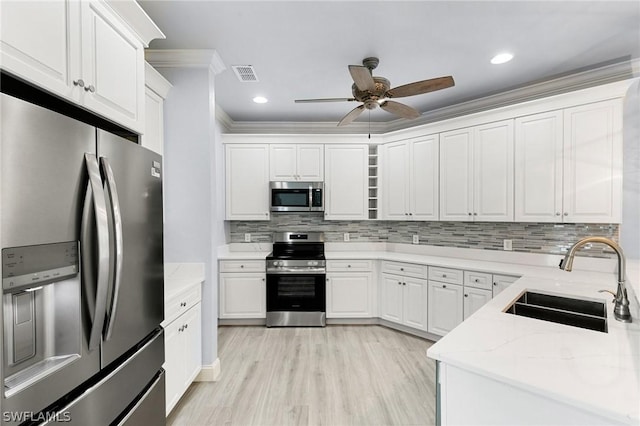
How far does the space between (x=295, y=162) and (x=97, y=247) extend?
3146 mm

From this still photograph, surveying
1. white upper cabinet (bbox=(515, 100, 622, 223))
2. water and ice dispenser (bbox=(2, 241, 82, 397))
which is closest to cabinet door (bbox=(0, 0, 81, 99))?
water and ice dispenser (bbox=(2, 241, 82, 397))

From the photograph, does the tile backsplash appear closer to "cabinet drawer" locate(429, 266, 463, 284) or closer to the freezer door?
"cabinet drawer" locate(429, 266, 463, 284)

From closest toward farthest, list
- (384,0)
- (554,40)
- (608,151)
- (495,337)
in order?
1. (495,337)
2. (384,0)
3. (554,40)
4. (608,151)

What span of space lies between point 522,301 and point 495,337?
987 millimetres

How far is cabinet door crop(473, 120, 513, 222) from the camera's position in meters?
3.01

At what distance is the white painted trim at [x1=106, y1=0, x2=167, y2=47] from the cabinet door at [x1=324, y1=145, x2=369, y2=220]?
2.65m

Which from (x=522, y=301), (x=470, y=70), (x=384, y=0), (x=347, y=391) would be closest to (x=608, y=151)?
(x=470, y=70)

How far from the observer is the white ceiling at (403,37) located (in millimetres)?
1924

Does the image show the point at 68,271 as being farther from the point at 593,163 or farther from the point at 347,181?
the point at 593,163

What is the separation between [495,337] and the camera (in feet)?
4.11

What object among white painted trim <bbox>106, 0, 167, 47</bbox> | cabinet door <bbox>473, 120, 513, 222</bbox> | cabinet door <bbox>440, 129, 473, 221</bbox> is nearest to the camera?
white painted trim <bbox>106, 0, 167, 47</bbox>

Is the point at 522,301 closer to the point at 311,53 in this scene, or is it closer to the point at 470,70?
the point at 470,70

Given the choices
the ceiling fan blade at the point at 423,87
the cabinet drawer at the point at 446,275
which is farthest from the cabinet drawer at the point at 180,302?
the cabinet drawer at the point at 446,275

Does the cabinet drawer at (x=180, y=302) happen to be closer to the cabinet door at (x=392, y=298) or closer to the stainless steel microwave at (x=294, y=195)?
the stainless steel microwave at (x=294, y=195)
